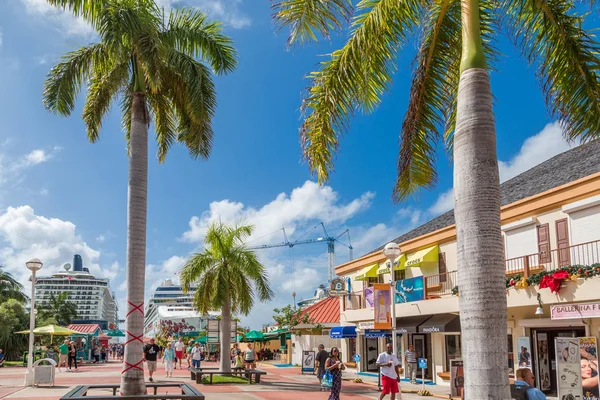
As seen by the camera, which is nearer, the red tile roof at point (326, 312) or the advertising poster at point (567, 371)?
the advertising poster at point (567, 371)

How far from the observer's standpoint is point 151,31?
15.0m

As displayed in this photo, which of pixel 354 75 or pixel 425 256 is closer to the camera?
pixel 354 75

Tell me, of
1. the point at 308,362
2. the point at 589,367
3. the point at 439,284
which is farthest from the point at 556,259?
the point at 308,362

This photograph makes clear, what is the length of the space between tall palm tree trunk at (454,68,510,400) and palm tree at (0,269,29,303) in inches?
2504

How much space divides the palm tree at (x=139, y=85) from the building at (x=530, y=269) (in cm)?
775

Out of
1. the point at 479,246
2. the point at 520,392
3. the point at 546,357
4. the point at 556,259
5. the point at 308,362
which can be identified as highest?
the point at 556,259

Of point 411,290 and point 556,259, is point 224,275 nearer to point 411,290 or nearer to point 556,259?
point 411,290

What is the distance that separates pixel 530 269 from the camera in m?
21.8

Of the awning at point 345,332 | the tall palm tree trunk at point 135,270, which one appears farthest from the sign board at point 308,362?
the tall palm tree trunk at point 135,270

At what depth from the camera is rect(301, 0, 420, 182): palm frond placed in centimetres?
977

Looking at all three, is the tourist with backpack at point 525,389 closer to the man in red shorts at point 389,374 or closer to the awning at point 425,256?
the man in red shorts at point 389,374

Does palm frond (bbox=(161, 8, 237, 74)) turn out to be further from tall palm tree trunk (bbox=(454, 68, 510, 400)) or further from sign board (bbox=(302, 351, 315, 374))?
sign board (bbox=(302, 351, 315, 374))

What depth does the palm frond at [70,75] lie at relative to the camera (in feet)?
53.9

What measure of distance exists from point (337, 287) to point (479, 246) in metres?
28.0
